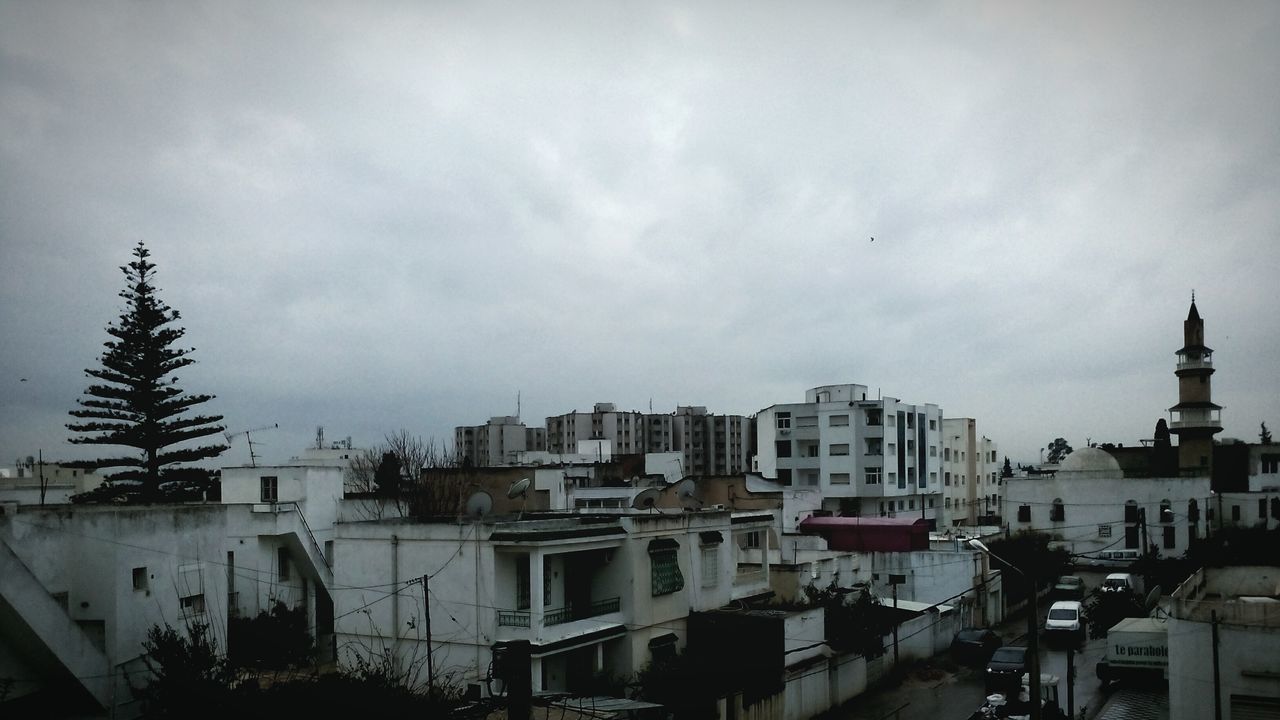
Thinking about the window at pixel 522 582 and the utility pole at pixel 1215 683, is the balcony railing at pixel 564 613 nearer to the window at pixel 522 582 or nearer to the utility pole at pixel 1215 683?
the window at pixel 522 582

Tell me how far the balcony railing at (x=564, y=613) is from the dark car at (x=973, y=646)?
13407 millimetres

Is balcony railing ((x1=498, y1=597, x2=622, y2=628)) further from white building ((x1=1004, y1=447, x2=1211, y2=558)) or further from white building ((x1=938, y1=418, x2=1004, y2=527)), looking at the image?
white building ((x1=938, y1=418, x2=1004, y2=527))

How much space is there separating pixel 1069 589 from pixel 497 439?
8547 centimetres

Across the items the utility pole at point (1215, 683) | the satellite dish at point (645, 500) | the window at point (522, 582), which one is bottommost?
the utility pole at point (1215, 683)

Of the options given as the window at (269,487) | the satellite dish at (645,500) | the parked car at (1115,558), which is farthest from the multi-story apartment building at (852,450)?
the window at (269,487)

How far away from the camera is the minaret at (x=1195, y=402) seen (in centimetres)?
4962

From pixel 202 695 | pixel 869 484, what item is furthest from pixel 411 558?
pixel 869 484

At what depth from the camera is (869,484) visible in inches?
2146

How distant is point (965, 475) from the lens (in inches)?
2793

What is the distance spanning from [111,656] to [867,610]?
20493 millimetres

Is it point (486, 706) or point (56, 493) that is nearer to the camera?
point (486, 706)

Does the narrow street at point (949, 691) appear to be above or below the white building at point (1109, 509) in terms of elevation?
below

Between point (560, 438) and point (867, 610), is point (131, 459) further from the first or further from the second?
Answer: point (560, 438)

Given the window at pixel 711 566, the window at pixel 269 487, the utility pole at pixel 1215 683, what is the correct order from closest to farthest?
1. the utility pole at pixel 1215 683
2. the window at pixel 711 566
3. the window at pixel 269 487
